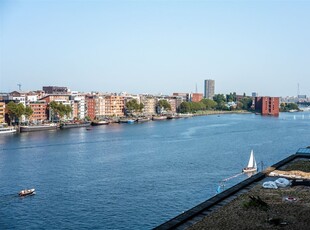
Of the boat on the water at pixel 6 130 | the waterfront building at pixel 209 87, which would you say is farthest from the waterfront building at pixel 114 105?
the waterfront building at pixel 209 87

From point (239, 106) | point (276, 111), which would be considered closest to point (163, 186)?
point (276, 111)

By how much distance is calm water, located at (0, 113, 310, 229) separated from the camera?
13008 millimetres

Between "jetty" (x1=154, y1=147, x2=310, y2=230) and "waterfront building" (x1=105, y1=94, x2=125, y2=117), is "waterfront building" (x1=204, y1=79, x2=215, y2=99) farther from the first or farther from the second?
"jetty" (x1=154, y1=147, x2=310, y2=230)

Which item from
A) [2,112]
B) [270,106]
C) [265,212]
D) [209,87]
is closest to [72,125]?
[2,112]

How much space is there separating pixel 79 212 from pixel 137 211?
6.04 ft

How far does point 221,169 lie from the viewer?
20.3 metres

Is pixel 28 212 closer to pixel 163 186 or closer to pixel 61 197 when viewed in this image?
pixel 61 197

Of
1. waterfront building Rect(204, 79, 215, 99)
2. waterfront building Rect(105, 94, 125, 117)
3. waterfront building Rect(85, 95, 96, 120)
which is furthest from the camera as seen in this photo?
waterfront building Rect(204, 79, 215, 99)

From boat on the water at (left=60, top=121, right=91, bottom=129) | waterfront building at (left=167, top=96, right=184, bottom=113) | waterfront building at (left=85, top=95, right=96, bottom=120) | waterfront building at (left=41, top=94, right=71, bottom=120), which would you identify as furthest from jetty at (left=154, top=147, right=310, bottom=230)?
waterfront building at (left=167, top=96, right=184, bottom=113)

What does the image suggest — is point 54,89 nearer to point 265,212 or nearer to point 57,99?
point 57,99

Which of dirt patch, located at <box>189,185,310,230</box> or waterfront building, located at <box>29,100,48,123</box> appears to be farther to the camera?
waterfront building, located at <box>29,100,48,123</box>

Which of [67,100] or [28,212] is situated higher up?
[67,100]

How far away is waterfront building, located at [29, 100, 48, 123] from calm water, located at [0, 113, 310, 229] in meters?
17.5

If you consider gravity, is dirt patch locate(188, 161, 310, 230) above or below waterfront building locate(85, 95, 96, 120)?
below
